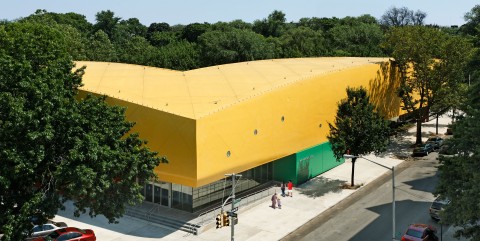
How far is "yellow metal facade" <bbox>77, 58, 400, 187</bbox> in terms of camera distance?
33969mm

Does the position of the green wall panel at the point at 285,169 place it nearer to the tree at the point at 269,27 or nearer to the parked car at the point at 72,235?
the parked car at the point at 72,235

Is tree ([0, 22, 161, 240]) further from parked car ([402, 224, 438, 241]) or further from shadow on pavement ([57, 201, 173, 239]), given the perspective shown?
parked car ([402, 224, 438, 241])

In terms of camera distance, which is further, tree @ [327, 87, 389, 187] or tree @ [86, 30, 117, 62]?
tree @ [86, 30, 117, 62]

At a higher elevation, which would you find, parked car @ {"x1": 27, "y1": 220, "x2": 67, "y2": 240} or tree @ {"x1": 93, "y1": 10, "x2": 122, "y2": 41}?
tree @ {"x1": 93, "y1": 10, "x2": 122, "y2": 41}

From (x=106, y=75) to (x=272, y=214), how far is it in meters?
18.4

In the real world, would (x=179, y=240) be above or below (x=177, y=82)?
below

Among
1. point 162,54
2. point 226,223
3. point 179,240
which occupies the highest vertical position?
point 162,54

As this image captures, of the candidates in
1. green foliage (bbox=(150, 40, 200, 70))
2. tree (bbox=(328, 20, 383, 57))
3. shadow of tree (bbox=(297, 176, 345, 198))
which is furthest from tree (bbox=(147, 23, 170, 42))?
shadow of tree (bbox=(297, 176, 345, 198))

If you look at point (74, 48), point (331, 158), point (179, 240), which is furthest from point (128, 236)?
point (74, 48)

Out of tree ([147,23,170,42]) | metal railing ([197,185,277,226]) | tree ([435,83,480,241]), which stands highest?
tree ([147,23,170,42])

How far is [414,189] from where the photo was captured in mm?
43406

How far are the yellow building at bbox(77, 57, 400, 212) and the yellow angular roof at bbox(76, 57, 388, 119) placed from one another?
7cm

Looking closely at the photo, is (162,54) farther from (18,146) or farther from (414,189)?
(18,146)

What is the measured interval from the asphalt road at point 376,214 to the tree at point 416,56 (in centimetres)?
1166
